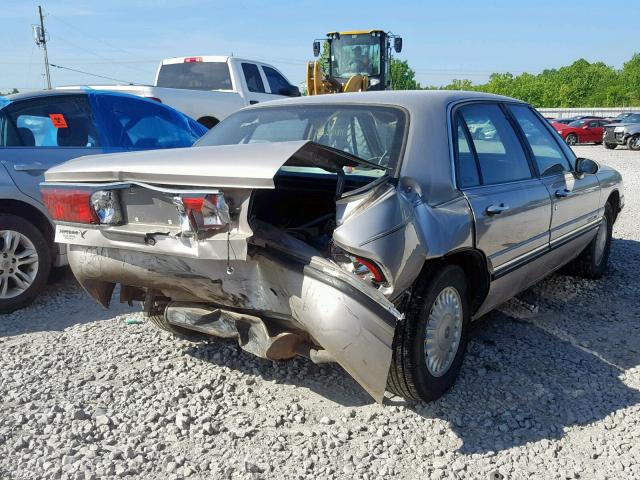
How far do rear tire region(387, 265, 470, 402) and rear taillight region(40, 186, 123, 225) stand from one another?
152 cm

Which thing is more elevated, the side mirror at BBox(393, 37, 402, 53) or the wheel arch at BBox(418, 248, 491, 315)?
the side mirror at BBox(393, 37, 402, 53)

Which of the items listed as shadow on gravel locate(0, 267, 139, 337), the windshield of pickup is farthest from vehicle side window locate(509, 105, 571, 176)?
shadow on gravel locate(0, 267, 139, 337)

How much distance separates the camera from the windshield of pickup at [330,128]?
10.8 ft

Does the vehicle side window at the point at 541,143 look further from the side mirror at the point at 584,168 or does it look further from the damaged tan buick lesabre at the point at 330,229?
the damaged tan buick lesabre at the point at 330,229

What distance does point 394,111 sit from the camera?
3391 millimetres

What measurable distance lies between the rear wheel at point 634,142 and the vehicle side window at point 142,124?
24318 millimetres

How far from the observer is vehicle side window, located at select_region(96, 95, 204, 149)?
17.9 ft

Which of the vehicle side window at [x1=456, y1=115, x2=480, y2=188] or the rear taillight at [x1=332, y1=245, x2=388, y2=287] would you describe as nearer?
the rear taillight at [x1=332, y1=245, x2=388, y2=287]

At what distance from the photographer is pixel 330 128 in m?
3.59

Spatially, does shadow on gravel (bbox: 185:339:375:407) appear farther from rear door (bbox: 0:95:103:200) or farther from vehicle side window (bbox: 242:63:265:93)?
vehicle side window (bbox: 242:63:265:93)

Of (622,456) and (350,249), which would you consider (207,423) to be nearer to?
(350,249)

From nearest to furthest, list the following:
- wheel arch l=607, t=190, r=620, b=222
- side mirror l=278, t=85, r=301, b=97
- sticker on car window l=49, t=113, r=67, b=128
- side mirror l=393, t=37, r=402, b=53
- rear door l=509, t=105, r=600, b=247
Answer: rear door l=509, t=105, r=600, b=247 → sticker on car window l=49, t=113, r=67, b=128 → wheel arch l=607, t=190, r=620, b=222 → side mirror l=278, t=85, r=301, b=97 → side mirror l=393, t=37, r=402, b=53

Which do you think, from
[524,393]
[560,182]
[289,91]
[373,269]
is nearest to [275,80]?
[289,91]

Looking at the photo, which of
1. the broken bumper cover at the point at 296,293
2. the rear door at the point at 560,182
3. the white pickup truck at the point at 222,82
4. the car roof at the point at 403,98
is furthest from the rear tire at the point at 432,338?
the white pickup truck at the point at 222,82
